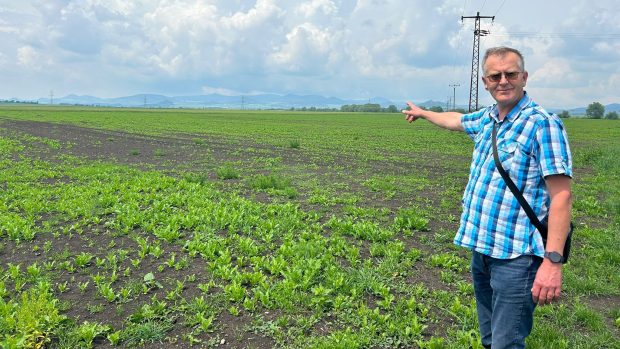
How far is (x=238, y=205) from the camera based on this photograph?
11.1 meters

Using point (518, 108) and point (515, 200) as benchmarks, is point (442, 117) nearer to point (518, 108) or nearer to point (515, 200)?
point (518, 108)

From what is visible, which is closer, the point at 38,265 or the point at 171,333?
the point at 171,333

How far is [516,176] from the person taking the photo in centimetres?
314

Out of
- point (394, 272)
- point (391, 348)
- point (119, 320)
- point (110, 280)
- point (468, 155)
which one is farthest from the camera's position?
point (468, 155)

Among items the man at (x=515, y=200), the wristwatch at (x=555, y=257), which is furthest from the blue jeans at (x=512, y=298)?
the wristwatch at (x=555, y=257)

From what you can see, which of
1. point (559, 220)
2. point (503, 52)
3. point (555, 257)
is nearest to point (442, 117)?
point (503, 52)

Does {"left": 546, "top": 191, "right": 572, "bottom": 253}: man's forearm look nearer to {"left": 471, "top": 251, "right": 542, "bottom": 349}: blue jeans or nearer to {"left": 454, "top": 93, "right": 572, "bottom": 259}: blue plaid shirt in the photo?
{"left": 454, "top": 93, "right": 572, "bottom": 259}: blue plaid shirt

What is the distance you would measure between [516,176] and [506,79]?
72 cm

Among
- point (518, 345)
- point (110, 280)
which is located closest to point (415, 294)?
point (518, 345)

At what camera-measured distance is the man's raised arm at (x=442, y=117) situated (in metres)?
4.28

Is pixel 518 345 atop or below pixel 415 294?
atop

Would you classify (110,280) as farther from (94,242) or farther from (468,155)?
(468,155)

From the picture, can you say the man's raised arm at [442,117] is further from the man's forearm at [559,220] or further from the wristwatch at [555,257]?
the wristwatch at [555,257]

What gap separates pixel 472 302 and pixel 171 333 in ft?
13.2
